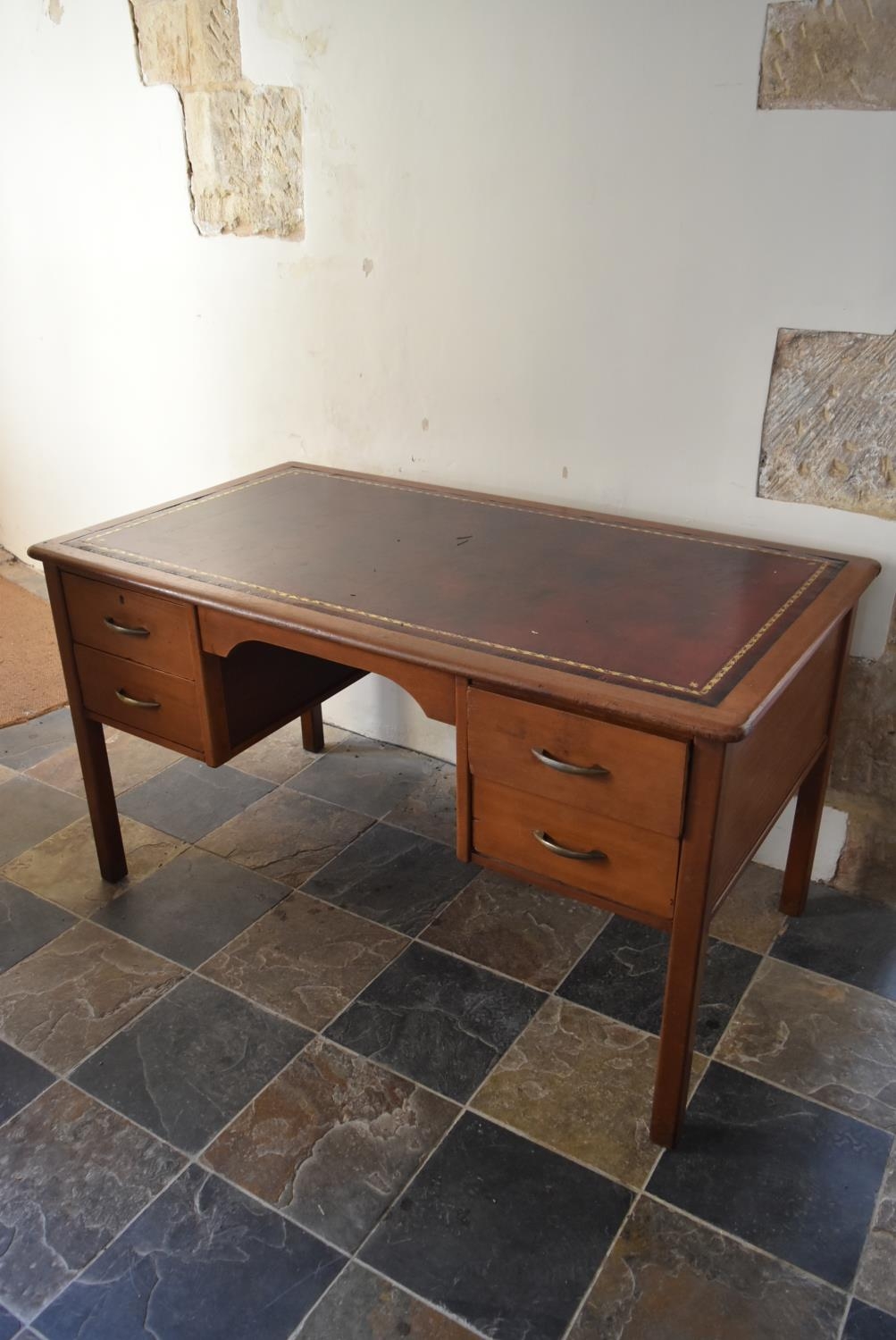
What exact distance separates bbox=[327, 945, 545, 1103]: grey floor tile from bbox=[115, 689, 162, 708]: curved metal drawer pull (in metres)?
0.68

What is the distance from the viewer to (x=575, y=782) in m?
1.56

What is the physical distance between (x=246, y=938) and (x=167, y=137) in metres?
1.94

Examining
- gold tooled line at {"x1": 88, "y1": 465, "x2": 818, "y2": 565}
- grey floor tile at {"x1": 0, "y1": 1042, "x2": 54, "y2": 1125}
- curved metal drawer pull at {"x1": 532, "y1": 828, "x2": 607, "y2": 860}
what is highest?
gold tooled line at {"x1": 88, "y1": 465, "x2": 818, "y2": 565}

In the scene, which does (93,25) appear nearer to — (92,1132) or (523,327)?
(523,327)

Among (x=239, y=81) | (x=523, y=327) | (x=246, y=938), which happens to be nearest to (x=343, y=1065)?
(x=246, y=938)

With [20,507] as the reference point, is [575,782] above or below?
above

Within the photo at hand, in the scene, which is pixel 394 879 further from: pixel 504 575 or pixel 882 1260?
pixel 882 1260

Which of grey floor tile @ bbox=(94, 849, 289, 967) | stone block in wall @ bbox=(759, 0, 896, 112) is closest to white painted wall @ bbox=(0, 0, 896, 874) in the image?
stone block in wall @ bbox=(759, 0, 896, 112)

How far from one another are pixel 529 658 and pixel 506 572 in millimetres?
367

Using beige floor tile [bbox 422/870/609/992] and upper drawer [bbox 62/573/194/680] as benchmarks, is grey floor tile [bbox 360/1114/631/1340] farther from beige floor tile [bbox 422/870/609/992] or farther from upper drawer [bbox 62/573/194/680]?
upper drawer [bbox 62/573/194/680]

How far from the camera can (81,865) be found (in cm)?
242

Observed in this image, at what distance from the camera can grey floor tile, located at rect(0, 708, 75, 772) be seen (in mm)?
2869

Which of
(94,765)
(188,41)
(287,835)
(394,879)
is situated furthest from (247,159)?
(394,879)

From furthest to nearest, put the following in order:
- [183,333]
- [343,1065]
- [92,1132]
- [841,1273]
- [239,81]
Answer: [183,333], [239,81], [343,1065], [92,1132], [841,1273]
